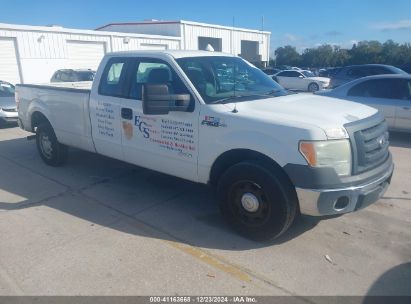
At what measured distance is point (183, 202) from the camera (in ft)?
16.5

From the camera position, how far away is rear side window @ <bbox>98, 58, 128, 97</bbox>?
505 cm

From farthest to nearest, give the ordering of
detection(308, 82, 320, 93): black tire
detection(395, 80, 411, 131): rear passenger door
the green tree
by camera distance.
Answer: the green tree
detection(308, 82, 320, 93): black tire
detection(395, 80, 411, 131): rear passenger door

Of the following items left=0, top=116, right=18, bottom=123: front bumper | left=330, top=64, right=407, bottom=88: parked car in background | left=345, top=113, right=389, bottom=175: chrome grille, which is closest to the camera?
left=345, top=113, right=389, bottom=175: chrome grille

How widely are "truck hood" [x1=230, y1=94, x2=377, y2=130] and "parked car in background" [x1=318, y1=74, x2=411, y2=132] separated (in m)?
4.63

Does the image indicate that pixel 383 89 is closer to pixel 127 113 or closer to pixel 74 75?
pixel 127 113

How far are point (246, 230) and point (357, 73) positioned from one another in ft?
43.1

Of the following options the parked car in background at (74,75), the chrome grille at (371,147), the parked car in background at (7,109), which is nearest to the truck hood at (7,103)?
the parked car in background at (7,109)

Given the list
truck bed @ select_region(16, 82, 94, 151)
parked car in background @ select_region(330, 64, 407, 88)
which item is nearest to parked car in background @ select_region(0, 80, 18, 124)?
truck bed @ select_region(16, 82, 94, 151)

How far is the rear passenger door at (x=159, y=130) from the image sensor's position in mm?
4277

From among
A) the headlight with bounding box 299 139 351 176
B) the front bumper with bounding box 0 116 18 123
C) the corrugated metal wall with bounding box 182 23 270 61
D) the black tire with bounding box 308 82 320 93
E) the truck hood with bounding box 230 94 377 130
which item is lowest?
the black tire with bounding box 308 82 320 93

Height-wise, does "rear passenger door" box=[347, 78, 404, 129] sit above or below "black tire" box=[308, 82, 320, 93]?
above

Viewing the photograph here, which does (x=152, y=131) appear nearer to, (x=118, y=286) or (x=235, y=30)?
(x=118, y=286)

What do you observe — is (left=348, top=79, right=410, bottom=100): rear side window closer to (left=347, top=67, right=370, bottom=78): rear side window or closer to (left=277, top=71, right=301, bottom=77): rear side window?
(left=347, top=67, right=370, bottom=78): rear side window

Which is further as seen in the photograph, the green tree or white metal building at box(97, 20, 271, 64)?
the green tree
